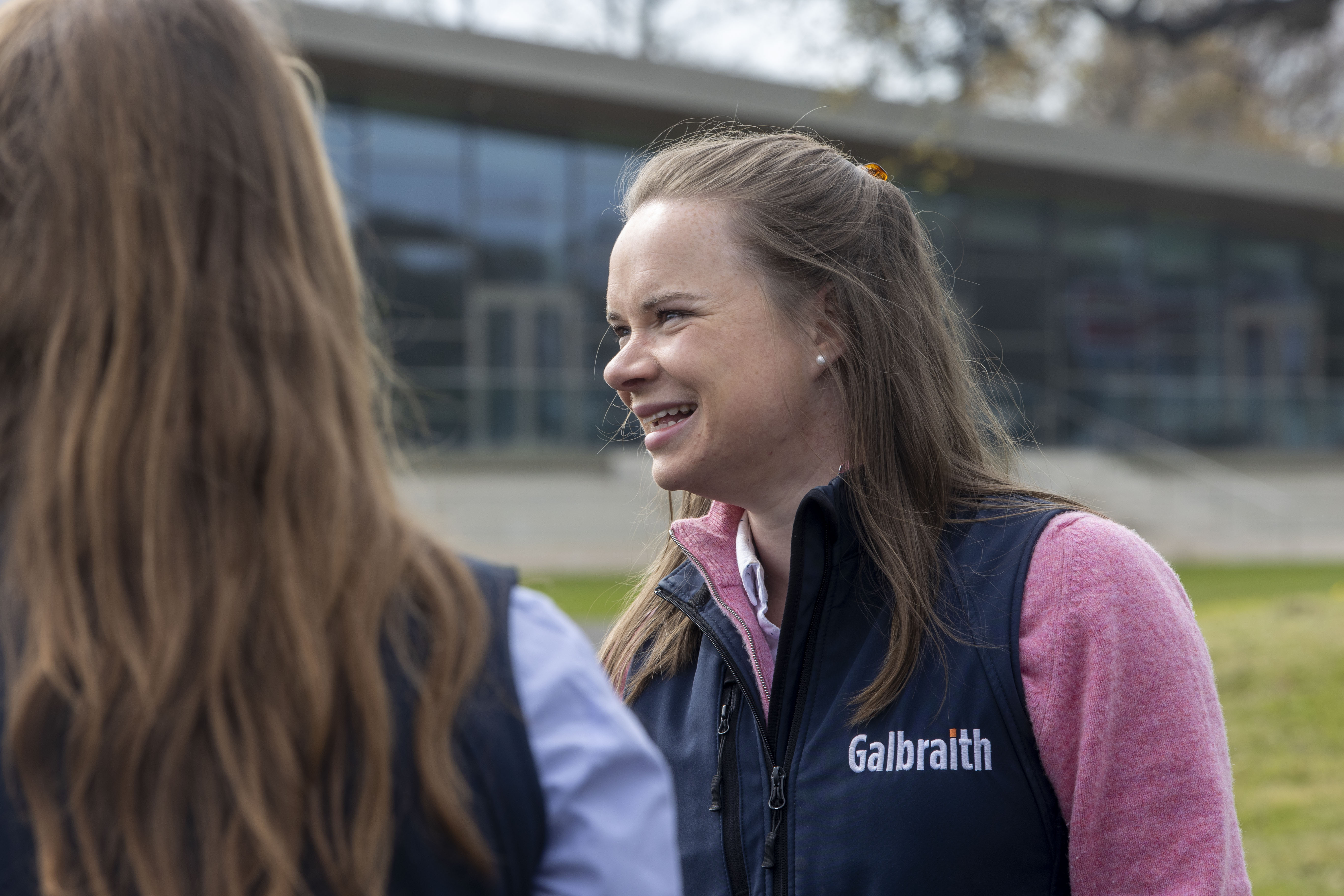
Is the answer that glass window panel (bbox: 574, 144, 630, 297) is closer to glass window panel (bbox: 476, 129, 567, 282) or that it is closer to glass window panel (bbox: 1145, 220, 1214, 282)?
glass window panel (bbox: 476, 129, 567, 282)

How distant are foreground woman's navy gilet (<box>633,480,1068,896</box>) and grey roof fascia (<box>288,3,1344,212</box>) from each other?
58.5 feet

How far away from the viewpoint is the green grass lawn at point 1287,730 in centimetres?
561

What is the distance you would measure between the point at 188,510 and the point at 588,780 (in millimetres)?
461

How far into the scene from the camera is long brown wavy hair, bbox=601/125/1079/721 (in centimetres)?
230

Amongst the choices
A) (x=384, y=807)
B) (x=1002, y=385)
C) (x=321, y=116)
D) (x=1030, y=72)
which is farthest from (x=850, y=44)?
(x=384, y=807)

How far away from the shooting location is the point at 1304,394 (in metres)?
27.3

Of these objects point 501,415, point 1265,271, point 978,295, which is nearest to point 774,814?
point 501,415

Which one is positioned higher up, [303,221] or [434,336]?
[434,336]

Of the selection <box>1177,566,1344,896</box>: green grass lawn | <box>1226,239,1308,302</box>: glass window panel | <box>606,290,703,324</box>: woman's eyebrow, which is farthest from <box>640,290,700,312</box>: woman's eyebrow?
<box>1226,239,1308,302</box>: glass window panel

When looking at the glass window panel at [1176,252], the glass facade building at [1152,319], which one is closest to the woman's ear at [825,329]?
the glass facade building at [1152,319]

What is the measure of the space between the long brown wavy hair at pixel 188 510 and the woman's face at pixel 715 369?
46.9 inches

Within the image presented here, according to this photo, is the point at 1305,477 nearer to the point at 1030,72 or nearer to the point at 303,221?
the point at 1030,72

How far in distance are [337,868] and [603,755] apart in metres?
0.27

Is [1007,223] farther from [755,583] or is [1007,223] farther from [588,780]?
[588,780]
